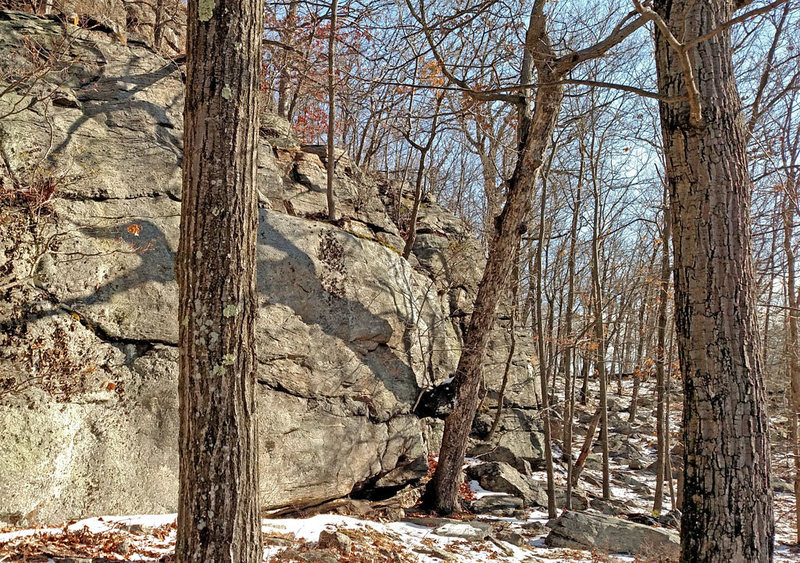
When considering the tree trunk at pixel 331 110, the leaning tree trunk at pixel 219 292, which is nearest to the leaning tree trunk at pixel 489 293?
the tree trunk at pixel 331 110

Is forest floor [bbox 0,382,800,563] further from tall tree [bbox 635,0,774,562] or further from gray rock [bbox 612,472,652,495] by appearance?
gray rock [bbox 612,472,652,495]

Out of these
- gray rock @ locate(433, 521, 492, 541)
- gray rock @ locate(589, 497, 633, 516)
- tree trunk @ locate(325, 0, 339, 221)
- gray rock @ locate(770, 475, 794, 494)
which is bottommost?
gray rock @ locate(770, 475, 794, 494)

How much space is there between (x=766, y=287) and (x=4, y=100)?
13645 mm

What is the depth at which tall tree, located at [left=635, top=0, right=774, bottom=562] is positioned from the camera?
3316mm

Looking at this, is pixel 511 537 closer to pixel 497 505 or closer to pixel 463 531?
pixel 463 531

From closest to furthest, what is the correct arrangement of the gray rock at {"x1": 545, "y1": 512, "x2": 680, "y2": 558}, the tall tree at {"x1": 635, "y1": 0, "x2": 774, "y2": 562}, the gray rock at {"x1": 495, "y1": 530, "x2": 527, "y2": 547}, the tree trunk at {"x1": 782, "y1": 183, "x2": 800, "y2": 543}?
the tall tree at {"x1": 635, "y1": 0, "x2": 774, "y2": 562}
the gray rock at {"x1": 495, "y1": 530, "x2": 527, "y2": 547}
the gray rock at {"x1": 545, "y1": 512, "x2": 680, "y2": 558}
the tree trunk at {"x1": 782, "y1": 183, "x2": 800, "y2": 543}

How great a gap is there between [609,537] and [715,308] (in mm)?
4767

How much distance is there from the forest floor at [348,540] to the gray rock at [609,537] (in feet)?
0.45

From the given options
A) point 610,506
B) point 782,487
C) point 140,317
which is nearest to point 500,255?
point 140,317

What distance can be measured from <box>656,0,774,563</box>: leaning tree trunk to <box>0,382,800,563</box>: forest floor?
9.32 feet

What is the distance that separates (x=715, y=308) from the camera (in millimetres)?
3482

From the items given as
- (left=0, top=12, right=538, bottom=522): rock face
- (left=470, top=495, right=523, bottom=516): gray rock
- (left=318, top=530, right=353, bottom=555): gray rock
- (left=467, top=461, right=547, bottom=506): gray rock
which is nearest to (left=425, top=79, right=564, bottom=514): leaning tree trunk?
(left=0, top=12, right=538, bottom=522): rock face

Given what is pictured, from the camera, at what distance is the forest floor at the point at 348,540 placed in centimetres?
423

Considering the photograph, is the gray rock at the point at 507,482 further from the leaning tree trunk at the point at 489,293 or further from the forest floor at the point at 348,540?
the leaning tree trunk at the point at 489,293
